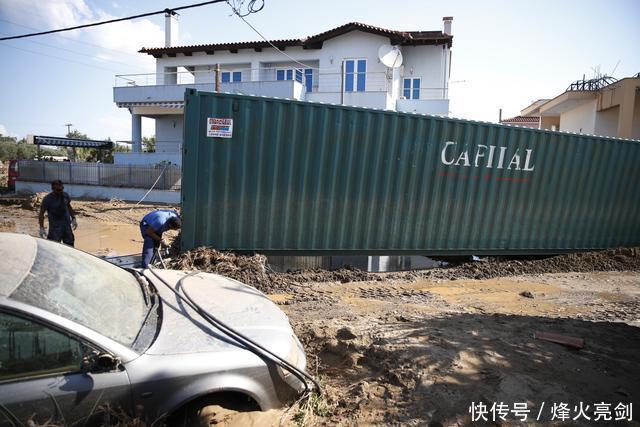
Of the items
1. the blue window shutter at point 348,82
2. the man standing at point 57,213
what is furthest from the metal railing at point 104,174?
the man standing at point 57,213

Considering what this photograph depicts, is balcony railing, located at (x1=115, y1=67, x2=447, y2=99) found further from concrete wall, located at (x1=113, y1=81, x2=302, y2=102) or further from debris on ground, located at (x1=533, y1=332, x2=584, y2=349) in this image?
debris on ground, located at (x1=533, y1=332, x2=584, y2=349)

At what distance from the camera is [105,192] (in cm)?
1783

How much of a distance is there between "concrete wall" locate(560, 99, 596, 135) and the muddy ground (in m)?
12.6

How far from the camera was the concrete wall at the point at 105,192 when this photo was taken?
1667 centimetres

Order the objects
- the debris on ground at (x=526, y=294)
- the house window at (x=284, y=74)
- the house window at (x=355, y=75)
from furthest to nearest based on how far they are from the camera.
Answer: the house window at (x=284, y=74), the house window at (x=355, y=75), the debris on ground at (x=526, y=294)

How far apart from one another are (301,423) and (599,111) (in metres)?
19.5

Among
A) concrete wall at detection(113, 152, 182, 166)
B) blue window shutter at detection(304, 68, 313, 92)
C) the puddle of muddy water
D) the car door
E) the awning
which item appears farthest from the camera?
the awning

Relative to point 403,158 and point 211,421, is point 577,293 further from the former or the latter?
point 211,421

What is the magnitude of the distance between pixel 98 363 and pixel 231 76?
22294mm

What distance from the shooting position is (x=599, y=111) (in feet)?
54.6

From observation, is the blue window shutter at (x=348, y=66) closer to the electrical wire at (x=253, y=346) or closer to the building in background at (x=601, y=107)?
the building in background at (x=601, y=107)

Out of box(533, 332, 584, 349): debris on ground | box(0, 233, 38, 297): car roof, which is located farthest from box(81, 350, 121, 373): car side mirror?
box(533, 332, 584, 349): debris on ground

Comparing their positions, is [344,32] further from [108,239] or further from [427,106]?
[108,239]

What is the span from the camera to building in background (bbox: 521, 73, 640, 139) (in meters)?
14.8
